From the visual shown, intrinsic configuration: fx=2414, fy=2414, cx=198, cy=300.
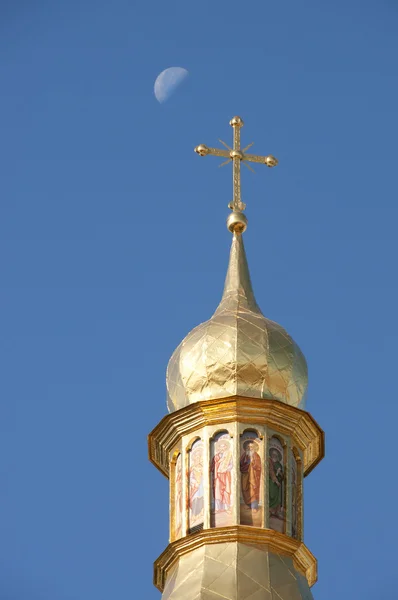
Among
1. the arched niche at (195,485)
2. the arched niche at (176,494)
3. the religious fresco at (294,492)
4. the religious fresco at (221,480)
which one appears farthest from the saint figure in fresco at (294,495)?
the arched niche at (176,494)

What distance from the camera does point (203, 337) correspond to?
138 ft

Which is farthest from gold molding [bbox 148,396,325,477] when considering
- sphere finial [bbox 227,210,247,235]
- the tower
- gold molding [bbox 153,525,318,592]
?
sphere finial [bbox 227,210,247,235]

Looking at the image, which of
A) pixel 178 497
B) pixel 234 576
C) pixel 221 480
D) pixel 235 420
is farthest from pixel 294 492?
pixel 234 576

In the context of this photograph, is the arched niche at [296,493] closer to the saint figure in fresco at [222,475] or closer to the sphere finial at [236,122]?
the saint figure in fresco at [222,475]

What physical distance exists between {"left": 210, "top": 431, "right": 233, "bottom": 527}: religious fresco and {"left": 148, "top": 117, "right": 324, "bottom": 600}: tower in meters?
0.02

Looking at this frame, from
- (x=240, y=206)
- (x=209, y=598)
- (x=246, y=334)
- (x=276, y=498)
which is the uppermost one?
(x=240, y=206)

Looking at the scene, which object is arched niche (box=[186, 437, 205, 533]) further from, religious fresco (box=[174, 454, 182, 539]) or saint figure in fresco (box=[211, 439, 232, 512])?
religious fresco (box=[174, 454, 182, 539])

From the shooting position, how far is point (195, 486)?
40688 millimetres

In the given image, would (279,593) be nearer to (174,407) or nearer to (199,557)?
(199,557)

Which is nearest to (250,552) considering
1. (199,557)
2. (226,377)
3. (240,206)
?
(199,557)

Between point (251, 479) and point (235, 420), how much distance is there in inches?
41.9

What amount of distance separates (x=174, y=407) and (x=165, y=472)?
1.27 m

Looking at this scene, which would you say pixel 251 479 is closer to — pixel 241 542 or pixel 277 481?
pixel 277 481

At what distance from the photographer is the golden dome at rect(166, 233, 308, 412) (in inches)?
1628
